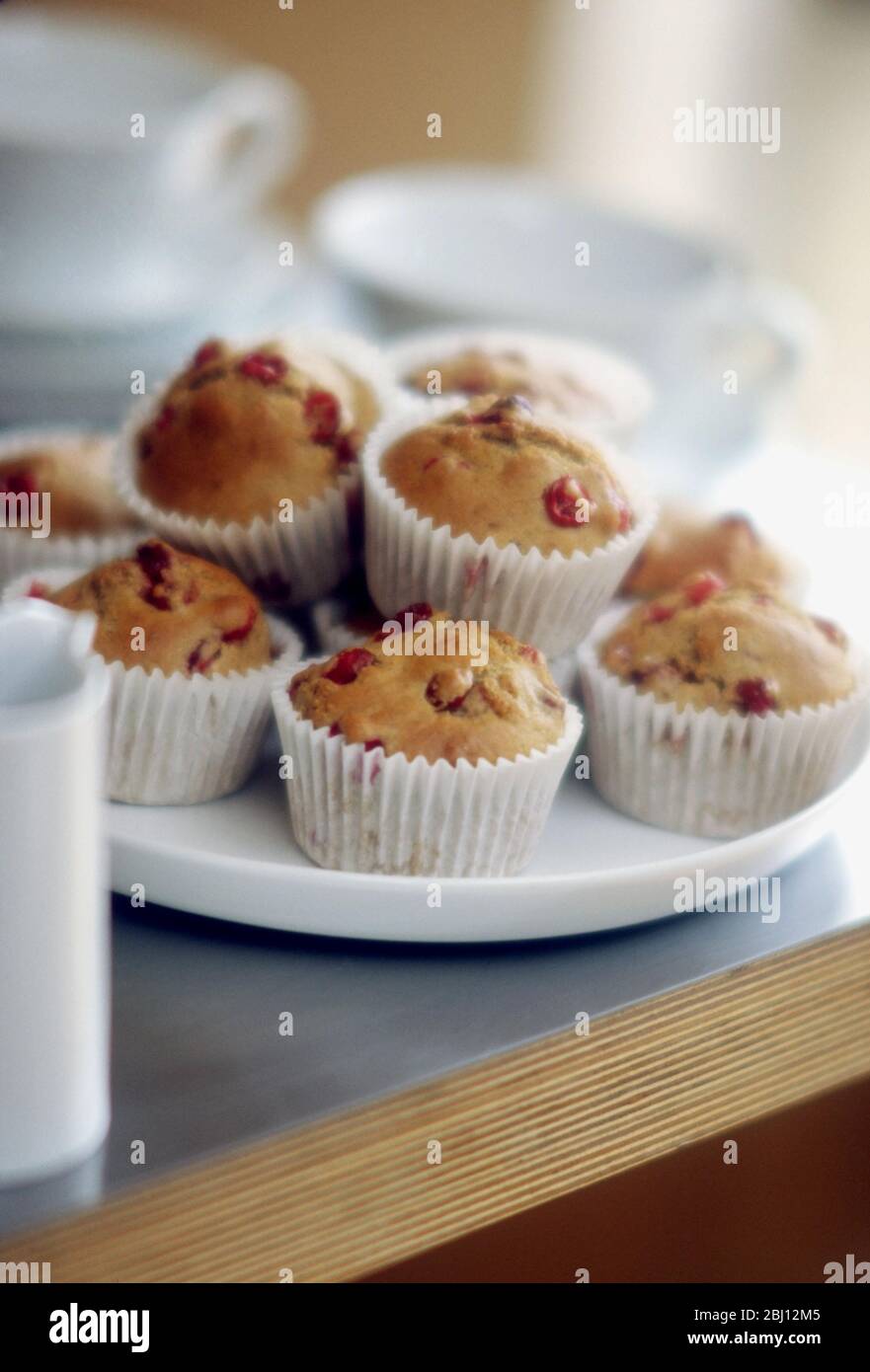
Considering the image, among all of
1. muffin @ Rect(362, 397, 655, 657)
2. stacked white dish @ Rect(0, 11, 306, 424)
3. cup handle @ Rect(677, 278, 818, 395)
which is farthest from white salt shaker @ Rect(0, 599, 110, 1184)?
cup handle @ Rect(677, 278, 818, 395)

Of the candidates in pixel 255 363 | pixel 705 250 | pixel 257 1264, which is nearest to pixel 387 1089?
pixel 257 1264

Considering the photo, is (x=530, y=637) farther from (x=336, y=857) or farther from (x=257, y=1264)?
(x=257, y=1264)

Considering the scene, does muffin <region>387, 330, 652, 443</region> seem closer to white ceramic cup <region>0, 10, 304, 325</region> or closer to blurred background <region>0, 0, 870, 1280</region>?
blurred background <region>0, 0, 870, 1280</region>

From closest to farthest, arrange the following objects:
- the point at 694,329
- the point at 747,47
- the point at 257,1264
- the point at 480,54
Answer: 1. the point at 257,1264
2. the point at 694,329
3. the point at 480,54
4. the point at 747,47

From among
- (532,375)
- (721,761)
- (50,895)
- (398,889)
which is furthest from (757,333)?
(50,895)

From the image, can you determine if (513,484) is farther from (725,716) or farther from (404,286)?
(404,286)

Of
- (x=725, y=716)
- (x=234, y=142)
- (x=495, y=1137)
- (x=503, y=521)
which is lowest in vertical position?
(x=495, y=1137)
